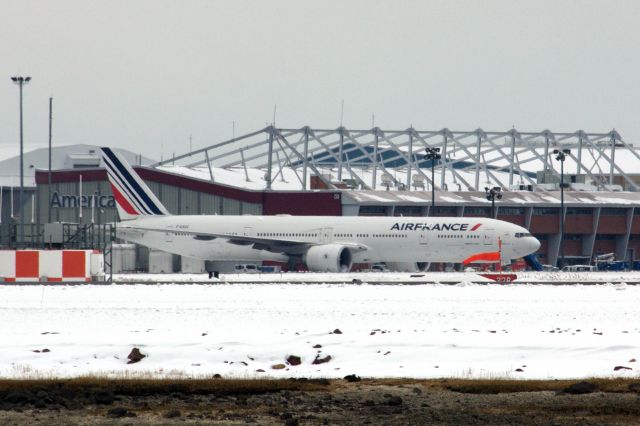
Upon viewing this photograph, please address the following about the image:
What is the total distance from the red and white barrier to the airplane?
2135 cm

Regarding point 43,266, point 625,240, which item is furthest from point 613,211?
point 43,266

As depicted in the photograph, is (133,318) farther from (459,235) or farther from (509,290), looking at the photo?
(459,235)

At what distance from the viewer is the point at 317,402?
74.5ft

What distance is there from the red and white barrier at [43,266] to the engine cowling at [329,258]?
68.7 ft

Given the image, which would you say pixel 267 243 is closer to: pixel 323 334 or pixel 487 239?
pixel 487 239

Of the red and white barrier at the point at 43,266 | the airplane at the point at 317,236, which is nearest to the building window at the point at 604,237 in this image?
the airplane at the point at 317,236

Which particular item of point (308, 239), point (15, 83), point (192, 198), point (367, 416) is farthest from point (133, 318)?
point (192, 198)

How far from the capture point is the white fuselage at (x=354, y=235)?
248 ft

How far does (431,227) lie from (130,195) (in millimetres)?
22130

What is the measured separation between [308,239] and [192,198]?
27179mm

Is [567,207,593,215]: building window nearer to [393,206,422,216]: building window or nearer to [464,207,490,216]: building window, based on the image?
[464,207,490,216]: building window

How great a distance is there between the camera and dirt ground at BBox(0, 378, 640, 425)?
2094 centimetres

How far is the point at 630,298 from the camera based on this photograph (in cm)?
4866

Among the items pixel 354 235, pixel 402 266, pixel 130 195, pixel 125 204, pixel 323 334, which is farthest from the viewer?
pixel 125 204
